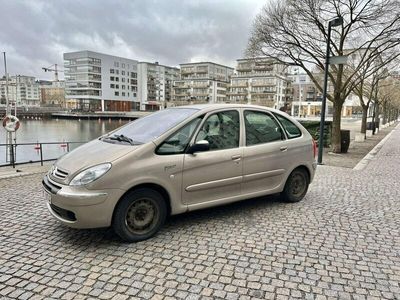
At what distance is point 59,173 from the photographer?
3.58m

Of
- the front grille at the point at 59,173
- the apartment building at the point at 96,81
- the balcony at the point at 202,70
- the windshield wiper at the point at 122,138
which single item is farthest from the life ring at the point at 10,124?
the apartment building at the point at 96,81

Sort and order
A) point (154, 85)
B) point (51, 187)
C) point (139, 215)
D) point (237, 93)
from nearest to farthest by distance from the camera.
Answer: point (51, 187)
point (139, 215)
point (237, 93)
point (154, 85)

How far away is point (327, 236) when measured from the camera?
4.02 metres

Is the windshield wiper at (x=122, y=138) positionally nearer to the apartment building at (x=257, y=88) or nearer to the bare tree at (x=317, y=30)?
the bare tree at (x=317, y=30)

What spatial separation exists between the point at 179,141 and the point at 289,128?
218 centimetres

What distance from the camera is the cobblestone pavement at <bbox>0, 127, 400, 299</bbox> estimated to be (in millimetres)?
2783

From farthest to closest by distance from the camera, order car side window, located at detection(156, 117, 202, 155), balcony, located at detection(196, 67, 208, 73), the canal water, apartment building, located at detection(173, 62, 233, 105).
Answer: balcony, located at detection(196, 67, 208, 73), apartment building, located at detection(173, 62, 233, 105), the canal water, car side window, located at detection(156, 117, 202, 155)

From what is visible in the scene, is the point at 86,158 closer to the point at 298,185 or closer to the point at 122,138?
the point at 122,138

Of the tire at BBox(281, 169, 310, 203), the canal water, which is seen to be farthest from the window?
the canal water

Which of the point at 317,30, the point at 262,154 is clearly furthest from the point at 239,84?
the point at 262,154

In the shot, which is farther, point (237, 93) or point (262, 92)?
point (237, 93)

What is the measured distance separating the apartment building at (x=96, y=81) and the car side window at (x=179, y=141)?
10394 centimetres

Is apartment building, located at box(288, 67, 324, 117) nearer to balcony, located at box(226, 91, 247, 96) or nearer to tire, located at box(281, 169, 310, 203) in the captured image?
balcony, located at box(226, 91, 247, 96)

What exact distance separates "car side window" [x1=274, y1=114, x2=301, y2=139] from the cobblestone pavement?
48.3 inches
